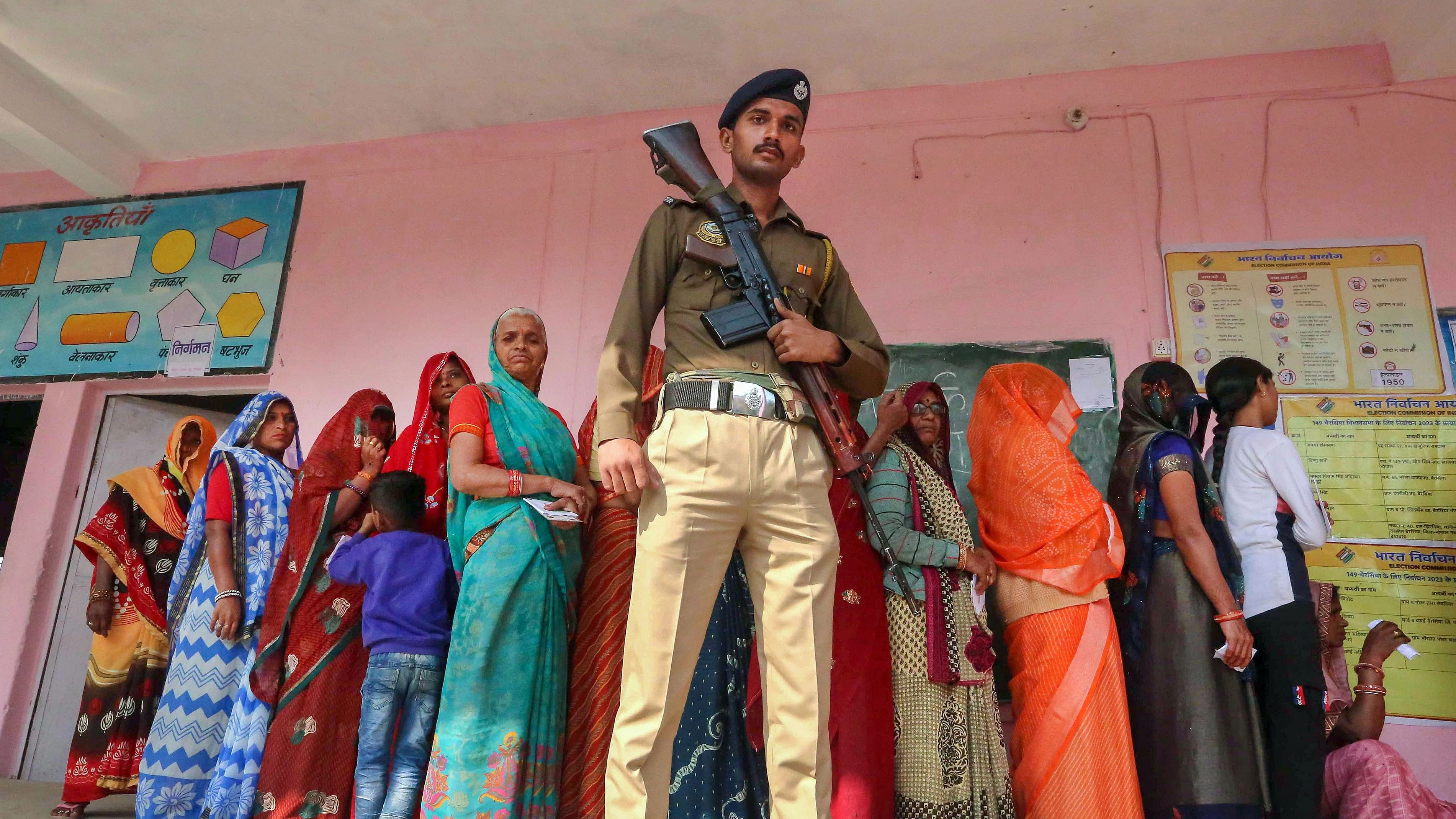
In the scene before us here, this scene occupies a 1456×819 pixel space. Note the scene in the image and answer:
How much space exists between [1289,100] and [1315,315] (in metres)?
1.07

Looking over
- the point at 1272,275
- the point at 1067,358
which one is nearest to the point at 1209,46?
the point at 1272,275

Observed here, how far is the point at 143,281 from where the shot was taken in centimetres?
492

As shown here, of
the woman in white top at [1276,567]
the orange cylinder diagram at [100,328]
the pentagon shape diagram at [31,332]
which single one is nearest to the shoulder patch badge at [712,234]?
the woman in white top at [1276,567]

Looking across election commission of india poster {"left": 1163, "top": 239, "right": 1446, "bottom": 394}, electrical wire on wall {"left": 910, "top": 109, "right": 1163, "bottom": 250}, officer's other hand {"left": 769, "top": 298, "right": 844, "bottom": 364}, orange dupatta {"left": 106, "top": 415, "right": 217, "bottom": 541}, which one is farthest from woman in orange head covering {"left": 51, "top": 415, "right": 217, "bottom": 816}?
election commission of india poster {"left": 1163, "top": 239, "right": 1446, "bottom": 394}

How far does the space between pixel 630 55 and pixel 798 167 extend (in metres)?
0.96

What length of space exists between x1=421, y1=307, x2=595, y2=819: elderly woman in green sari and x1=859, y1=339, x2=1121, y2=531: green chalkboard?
1476mm

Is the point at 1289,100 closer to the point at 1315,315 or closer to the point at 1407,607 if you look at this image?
the point at 1315,315

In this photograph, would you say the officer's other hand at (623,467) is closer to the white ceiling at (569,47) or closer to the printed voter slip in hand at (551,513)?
the printed voter slip in hand at (551,513)

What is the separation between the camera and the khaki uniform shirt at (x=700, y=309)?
1871mm

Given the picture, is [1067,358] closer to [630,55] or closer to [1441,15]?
[1441,15]

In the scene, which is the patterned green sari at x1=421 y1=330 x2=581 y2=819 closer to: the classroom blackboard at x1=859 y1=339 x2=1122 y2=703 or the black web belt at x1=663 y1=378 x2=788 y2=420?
the black web belt at x1=663 y1=378 x2=788 y2=420

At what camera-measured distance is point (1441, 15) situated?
374 centimetres

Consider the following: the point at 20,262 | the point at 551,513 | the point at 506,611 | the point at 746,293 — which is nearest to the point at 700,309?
the point at 746,293

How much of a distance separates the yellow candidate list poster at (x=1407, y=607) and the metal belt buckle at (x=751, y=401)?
2592 mm
